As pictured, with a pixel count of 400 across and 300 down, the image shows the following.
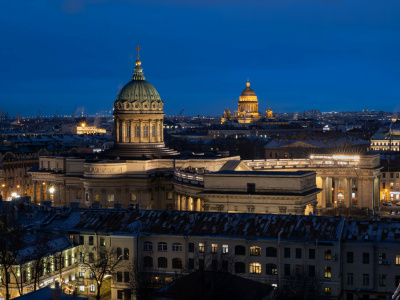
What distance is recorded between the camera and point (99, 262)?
249 ft

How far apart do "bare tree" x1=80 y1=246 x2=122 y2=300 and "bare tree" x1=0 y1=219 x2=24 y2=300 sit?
6.34 meters

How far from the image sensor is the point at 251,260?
2948 inches

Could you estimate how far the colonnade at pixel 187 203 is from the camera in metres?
103

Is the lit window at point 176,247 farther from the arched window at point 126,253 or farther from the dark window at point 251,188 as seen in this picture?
the dark window at point 251,188

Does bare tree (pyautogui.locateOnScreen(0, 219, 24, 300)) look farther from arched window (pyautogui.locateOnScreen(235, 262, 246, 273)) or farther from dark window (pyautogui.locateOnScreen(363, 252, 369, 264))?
dark window (pyautogui.locateOnScreen(363, 252, 369, 264))

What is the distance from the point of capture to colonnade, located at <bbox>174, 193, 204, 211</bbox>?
103375mm

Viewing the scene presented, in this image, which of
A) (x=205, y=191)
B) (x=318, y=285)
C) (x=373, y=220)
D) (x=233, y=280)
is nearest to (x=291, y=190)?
(x=205, y=191)

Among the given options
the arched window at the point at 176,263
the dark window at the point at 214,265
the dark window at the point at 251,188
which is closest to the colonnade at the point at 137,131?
the dark window at the point at 251,188

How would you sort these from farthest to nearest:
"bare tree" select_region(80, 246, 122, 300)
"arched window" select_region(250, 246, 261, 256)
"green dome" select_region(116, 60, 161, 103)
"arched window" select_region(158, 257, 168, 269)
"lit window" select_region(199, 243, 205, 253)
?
"green dome" select_region(116, 60, 161, 103) < "arched window" select_region(158, 257, 168, 269) < "lit window" select_region(199, 243, 205, 253) < "arched window" select_region(250, 246, 261, 256) < "bare tree" select_region(80, 246, 122, 300)

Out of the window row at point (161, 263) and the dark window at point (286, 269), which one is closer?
the dark window at point (286, 269)

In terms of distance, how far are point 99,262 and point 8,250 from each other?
26.8 ft

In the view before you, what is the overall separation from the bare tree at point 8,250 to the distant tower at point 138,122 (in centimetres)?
4822

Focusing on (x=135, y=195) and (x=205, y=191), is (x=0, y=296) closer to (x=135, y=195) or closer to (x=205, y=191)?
(x=205, y=191)

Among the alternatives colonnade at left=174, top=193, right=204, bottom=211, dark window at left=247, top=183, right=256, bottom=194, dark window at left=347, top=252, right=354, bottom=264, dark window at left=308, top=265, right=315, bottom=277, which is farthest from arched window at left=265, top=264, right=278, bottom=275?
colonnade at left=174, top=193, right=204, bottom=211
